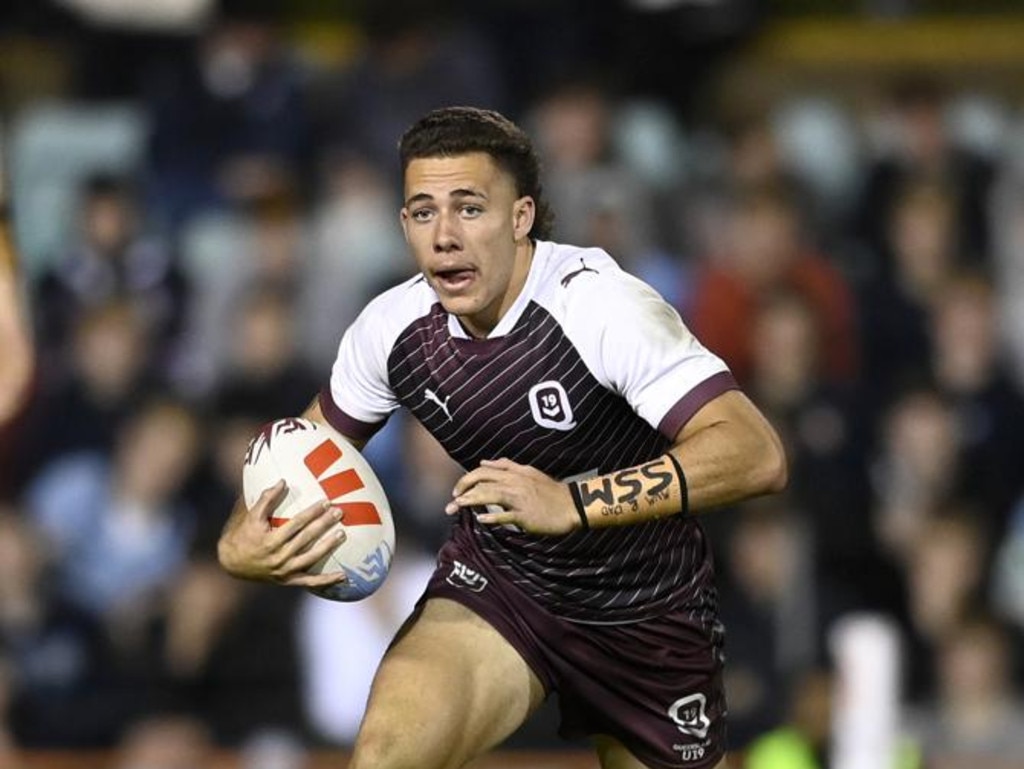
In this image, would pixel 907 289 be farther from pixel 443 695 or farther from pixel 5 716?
pixel 443 695

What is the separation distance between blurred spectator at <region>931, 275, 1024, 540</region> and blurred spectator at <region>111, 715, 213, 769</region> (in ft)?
10.9

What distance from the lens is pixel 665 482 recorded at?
17.0 feet

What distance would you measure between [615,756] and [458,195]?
160 centimetres

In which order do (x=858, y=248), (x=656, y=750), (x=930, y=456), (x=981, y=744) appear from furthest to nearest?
(x=858, y=248), (x=930, y=456), (x=981, y=744), (x=656, y=750)

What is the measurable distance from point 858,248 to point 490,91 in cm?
185

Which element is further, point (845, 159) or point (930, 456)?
point (845, 159)

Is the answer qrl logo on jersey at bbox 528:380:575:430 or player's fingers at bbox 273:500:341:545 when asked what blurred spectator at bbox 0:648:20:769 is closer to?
player's fingers at bbox 273:500:341:545

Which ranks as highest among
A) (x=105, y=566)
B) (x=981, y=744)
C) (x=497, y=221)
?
(x=497, y=221)

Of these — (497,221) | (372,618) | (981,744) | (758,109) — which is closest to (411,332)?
(497,221)

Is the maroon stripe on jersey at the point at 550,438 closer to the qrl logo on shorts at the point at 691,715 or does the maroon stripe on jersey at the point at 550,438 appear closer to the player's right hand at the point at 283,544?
the qrl logo on shorts at the point at 691,715

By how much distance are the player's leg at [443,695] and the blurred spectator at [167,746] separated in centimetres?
323

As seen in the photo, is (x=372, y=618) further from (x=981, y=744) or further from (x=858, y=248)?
(x=858, y=248)

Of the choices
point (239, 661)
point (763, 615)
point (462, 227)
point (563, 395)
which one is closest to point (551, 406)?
point (563, 395)

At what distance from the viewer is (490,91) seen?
1049 cm
